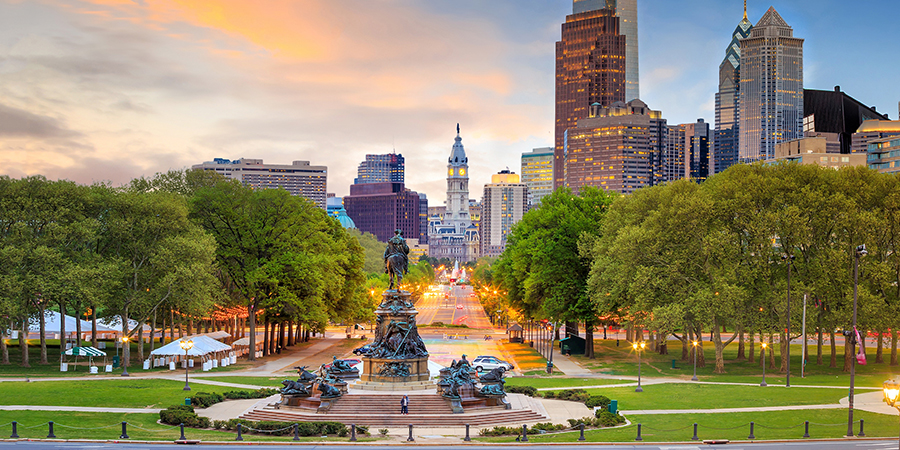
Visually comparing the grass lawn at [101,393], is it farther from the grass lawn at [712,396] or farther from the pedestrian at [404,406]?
the grass lawn at [712,396]

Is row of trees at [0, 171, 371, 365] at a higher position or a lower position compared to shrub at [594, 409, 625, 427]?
higher

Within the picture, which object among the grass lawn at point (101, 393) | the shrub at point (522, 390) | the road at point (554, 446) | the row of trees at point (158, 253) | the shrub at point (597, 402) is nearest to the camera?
the road at point (554, 446)

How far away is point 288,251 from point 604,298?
1100 inches

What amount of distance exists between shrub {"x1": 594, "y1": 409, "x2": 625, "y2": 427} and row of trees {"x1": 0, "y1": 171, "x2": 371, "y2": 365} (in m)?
Result: 33.5

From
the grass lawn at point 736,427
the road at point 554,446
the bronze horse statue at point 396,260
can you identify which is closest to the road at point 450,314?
the bronze horse statue at point 396,260

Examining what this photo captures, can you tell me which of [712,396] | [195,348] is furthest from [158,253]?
[712,396]

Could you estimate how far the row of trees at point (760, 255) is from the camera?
5519 centimetres

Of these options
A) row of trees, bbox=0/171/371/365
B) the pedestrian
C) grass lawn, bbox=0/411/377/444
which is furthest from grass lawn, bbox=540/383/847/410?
row of trees, bbox=0/171/371/365

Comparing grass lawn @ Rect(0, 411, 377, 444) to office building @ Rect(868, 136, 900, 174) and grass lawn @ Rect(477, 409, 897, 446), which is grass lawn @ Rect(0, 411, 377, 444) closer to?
grass lawn @ Rect(477, 409, 897, 446)

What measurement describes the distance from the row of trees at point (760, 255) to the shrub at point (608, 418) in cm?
1889

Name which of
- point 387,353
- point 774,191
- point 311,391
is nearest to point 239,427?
point 311,391

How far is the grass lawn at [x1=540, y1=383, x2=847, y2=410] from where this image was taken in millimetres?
43812

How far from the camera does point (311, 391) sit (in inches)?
1581

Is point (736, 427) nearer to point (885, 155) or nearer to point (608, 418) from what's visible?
point (608, 418)
